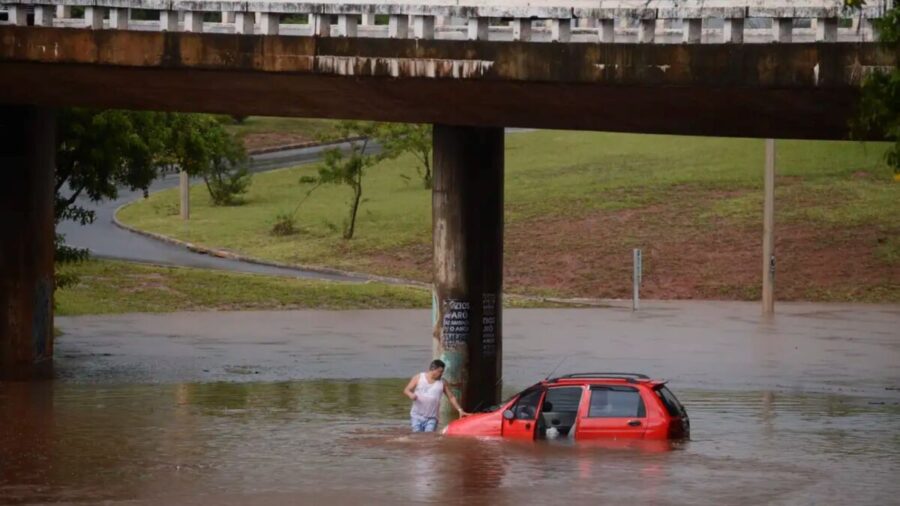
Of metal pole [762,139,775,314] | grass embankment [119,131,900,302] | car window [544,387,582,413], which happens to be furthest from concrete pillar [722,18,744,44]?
grass embankment [119,131,900,302]

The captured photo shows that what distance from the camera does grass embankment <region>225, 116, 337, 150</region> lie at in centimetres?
7950

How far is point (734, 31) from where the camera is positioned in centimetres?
2212

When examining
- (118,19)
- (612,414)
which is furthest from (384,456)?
(118,19)

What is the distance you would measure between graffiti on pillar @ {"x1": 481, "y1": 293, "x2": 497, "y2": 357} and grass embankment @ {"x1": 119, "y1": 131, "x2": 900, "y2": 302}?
19259mm

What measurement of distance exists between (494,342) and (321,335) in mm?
11597

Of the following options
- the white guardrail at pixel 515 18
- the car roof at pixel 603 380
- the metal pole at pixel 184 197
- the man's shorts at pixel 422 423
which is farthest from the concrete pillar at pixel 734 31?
the metal pole at pixel 184 197

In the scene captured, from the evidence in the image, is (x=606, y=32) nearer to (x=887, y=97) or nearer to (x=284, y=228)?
(x=887, y=97)

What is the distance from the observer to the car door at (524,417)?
22000 mm

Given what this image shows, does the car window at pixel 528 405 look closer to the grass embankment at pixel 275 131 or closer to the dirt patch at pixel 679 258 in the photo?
the dirt patch at pixel 679 258

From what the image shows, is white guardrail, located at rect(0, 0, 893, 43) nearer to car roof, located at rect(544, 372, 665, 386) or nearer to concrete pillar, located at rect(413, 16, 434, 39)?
concrete pillar, located at rect(413, 16, 434, 39)

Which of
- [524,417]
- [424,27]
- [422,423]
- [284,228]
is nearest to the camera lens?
[524,417]

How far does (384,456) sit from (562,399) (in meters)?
2.29

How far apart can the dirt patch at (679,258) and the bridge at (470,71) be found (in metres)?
19.7

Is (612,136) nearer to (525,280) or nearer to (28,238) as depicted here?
(525,280)
